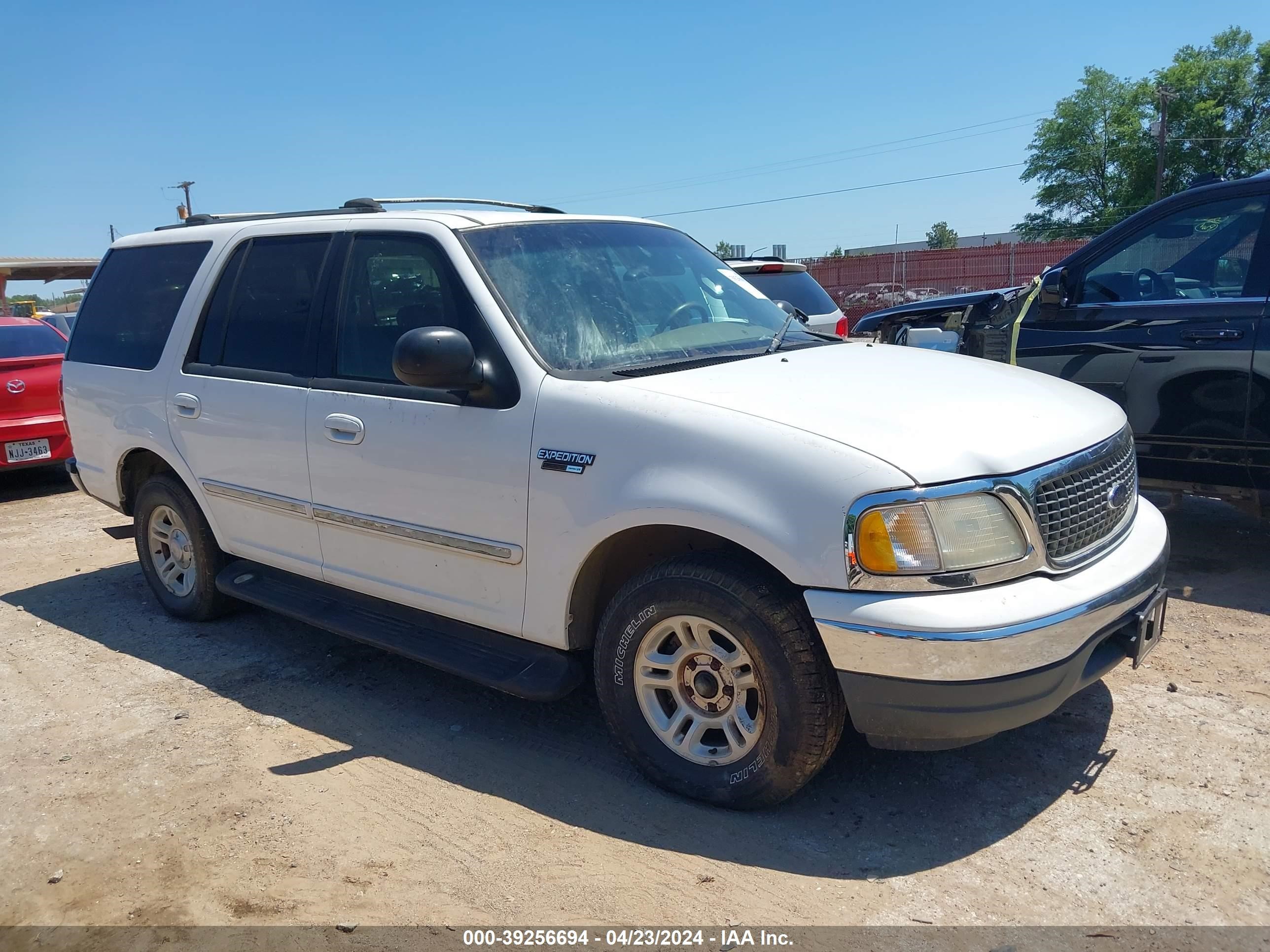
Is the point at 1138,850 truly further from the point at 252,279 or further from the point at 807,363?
the point at 252,279

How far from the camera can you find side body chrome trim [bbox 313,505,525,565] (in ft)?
11.7

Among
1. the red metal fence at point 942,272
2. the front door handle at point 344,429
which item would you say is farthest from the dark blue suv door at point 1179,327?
the red metal fence at point 942,272

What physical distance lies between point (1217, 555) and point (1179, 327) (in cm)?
142

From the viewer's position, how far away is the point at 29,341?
9.33m

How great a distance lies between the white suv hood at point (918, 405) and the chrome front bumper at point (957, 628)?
0.35 m

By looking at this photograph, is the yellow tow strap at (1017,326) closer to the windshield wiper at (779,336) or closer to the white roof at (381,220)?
the windshield wiper at (779,336)

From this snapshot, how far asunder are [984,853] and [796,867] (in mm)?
577

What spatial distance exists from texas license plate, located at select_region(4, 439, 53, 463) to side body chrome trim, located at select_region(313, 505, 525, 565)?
6.12 metres

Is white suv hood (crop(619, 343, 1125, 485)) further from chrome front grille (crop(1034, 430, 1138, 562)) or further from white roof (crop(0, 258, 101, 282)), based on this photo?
white roof (crop(0, 258, 101, 282))

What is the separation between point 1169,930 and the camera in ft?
8.50

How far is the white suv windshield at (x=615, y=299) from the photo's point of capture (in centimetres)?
367

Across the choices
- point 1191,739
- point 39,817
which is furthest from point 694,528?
point 39,817

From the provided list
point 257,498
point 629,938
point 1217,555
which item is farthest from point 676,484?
point 1217,555

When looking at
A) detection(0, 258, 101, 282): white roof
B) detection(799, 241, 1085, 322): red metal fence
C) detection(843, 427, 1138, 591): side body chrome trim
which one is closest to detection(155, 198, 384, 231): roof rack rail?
detection(843, 427, 1138, 591): side body chrome trim
